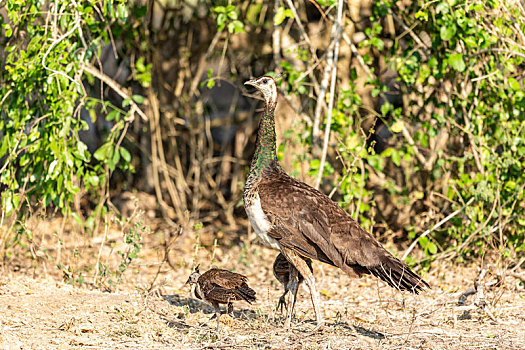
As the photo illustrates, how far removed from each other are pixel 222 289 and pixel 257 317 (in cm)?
64

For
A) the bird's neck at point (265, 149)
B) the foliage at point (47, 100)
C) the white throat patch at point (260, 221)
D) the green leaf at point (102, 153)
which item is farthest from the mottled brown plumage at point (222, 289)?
the green leaf at point (102, 153)

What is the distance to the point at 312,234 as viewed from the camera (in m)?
5.12

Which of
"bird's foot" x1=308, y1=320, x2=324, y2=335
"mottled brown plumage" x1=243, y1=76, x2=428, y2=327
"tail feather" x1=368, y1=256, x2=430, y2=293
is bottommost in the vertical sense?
"bird's foot" x1=308, y1=320, x2=324, y2=335

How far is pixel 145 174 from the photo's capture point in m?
10.3

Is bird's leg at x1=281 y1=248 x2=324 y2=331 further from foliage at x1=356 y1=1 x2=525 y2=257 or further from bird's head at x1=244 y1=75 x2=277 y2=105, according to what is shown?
foliage at x1=356 y1=1 x2=525 y2=257

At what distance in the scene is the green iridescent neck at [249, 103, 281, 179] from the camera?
5555 mm

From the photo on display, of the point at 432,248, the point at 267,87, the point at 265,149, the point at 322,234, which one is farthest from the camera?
the point at 432,248

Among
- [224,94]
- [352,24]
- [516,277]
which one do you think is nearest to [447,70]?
[352,24]

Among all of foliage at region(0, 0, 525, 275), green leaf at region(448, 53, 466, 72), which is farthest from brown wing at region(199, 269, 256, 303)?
green leaf at region(448, 53, 466, 72)

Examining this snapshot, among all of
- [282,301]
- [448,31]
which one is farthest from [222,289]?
[448,31]

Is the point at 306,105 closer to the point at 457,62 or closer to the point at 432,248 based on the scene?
the point at 457,62

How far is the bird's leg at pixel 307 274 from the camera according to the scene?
511cm

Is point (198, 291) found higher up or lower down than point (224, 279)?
lower down

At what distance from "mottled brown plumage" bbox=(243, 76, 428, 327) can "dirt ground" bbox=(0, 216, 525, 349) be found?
0.77ft
